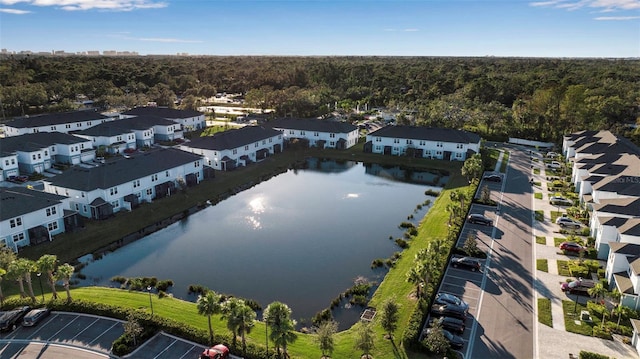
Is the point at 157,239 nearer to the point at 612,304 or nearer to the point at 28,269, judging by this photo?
the point at 28,269

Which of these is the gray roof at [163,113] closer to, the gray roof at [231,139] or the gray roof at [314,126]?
the gray roof at [314,126]

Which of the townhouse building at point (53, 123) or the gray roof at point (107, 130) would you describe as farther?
the townhouse building at point (53, 123)

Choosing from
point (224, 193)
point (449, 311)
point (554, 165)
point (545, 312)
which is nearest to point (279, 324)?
point (449, 311)

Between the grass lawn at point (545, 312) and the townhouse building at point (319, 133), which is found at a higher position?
the townhouse building at point (319, 133)

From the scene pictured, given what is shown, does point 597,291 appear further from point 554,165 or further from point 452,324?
point 554,165

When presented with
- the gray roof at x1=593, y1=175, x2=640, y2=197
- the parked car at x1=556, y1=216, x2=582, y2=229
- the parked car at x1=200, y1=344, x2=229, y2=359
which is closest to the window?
the parked car at x1=200, y1=344, x2=229, y2=359

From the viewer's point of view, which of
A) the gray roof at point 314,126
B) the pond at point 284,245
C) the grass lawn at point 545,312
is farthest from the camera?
the gray roof at point 314,126

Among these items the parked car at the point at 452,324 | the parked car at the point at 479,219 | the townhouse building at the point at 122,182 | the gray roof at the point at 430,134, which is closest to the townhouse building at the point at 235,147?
the townhouse building at the point at 122,182

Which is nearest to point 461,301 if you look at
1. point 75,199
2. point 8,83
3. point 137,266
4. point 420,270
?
point 420,270
